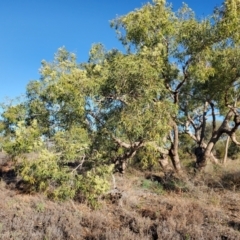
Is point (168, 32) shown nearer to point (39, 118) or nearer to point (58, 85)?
point (58, 85)

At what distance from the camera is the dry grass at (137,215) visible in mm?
6301

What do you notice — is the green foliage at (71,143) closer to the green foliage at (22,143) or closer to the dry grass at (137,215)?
the green foliage at (22,143)

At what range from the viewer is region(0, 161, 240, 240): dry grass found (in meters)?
6.30

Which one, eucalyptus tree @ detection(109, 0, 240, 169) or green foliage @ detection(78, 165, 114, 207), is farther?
eucalyptus tree @ detection(109, 0, 240, 169)

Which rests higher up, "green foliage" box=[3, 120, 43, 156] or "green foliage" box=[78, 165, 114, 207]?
"green foliage" box=[3, 120, 43, 156]

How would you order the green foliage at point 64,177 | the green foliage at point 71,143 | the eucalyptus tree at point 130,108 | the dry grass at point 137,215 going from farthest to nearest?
the eucalyptus tree at point 130,108, the green foliage at point 71,143, the green foliage at point 64,177, the dry grass at point 137,215

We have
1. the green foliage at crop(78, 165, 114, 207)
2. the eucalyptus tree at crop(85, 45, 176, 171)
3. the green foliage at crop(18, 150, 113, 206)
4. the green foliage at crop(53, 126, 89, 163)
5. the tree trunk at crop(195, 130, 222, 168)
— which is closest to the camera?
the green foliage at crop(78, 165, 114, 207)

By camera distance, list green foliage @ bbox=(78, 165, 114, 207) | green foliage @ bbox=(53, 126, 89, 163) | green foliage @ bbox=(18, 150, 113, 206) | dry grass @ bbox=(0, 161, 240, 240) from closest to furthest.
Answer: dry grass @ bbox=(0, 161, 240, 240) → green foliage @ bbox=(78, 165, 114, 207) → green foliage @ bbox=(18, 150, 113, 206) → green foliage @ bbox=(53, 126, 89, 163)

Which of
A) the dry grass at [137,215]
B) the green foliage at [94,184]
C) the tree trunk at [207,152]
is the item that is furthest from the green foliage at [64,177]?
the tree trunk at [207,152]

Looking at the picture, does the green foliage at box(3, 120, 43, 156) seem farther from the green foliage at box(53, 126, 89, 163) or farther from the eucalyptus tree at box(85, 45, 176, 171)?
the eucalyptus tree at box(85, 45, 176, 171)

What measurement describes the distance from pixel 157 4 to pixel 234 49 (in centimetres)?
318

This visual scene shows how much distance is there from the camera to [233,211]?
8.39 meters

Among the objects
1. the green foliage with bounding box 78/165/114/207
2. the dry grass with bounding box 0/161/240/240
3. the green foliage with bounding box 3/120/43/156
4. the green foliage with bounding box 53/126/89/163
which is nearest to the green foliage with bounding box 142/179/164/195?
the dry grass with bounding box 0/161/240/240

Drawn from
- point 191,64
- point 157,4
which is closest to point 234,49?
point 191,64
